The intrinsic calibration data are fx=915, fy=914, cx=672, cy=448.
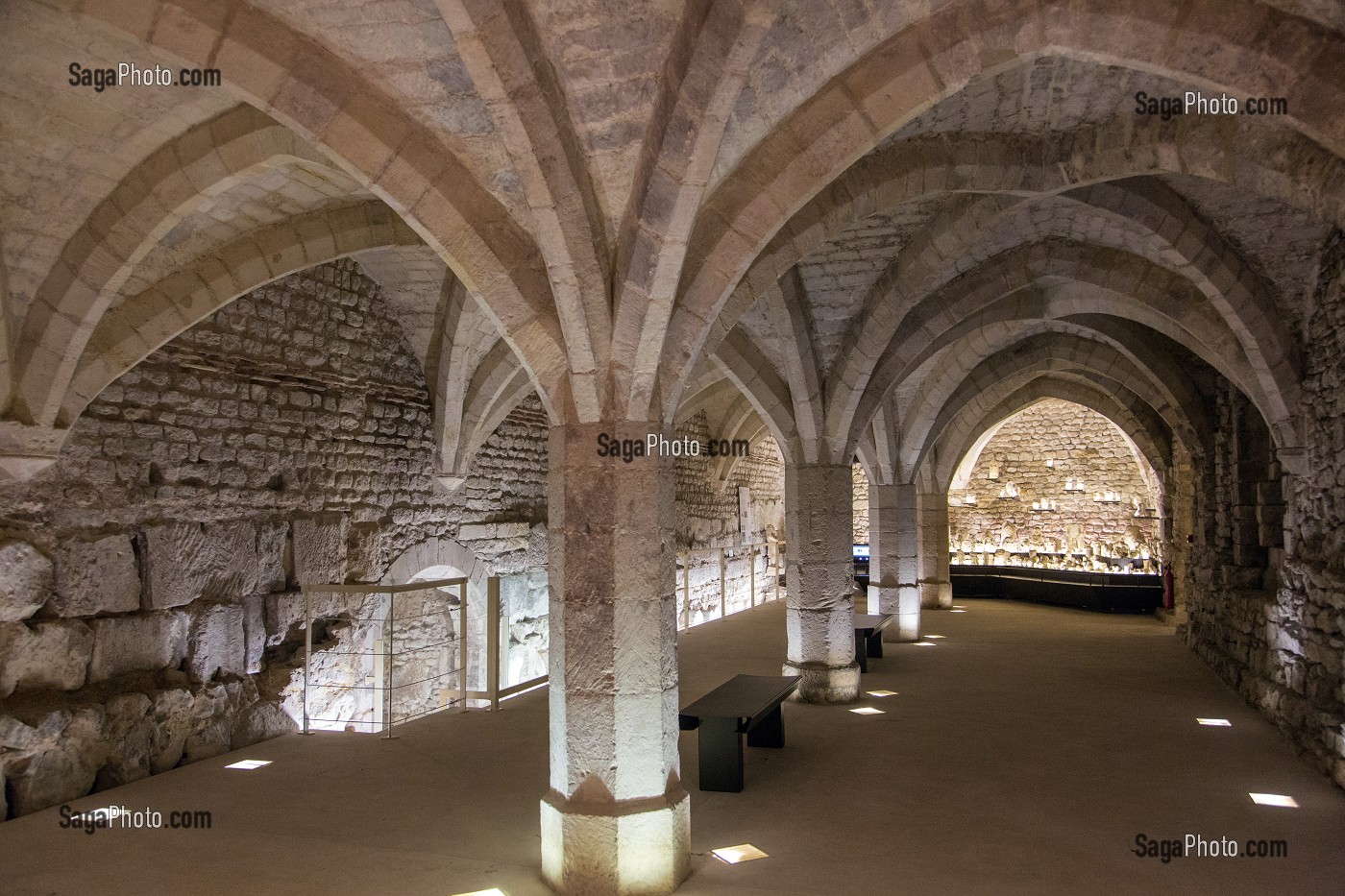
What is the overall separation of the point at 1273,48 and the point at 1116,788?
3454 mm

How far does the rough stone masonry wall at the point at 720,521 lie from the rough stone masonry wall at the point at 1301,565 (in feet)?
19.0

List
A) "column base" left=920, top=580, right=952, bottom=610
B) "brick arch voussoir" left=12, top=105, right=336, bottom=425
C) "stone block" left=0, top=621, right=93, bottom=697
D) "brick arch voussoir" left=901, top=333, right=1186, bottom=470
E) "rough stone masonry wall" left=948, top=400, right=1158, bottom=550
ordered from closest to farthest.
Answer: "brick arch voussoir" left=12, top=105, right=336, bottom=425 < "stone block" left=0, top=621, right=93, bottom=697 < "brick arch voussoir" left=901, top=333, right=1186, bottom=470 < "column base" left=920, top=580, right=952, bottom=610 < "rough stone masonry wall" left=948, top=400, right=1158, bottom=550

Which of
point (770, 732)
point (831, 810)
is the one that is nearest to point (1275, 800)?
point (831, 810)

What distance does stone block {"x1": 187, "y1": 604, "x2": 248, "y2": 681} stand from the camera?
5.48 m

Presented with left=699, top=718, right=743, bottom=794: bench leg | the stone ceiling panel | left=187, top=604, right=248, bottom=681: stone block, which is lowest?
left=699, top=718, right=743, bottom=794: bench leg

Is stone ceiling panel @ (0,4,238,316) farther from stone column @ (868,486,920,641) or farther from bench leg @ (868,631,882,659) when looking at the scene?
stone column @ (868,486,920,641)

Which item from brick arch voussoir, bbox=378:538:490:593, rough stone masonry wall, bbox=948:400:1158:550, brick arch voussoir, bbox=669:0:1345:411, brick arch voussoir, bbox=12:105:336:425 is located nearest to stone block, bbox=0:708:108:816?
brick arch voussoir, bbox=12:105:336:425

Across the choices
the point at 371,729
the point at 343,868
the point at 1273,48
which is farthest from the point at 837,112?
the point at 371,729

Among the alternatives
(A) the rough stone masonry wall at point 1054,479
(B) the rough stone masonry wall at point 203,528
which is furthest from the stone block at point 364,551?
(A) the rough stone masonry wall at point 1054,479

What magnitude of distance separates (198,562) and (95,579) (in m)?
0.63

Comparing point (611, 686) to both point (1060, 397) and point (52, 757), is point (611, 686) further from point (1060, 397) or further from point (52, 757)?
point (1060, 397)

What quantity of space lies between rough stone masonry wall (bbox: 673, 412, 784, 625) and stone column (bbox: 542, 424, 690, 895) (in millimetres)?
A: 7510

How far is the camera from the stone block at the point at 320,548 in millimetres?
6242

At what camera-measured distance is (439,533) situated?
7.71 m
